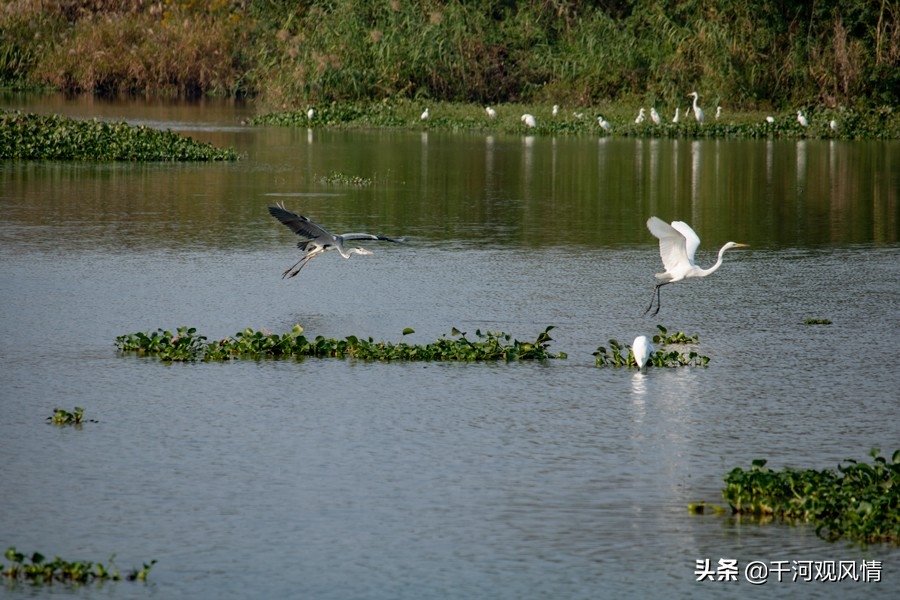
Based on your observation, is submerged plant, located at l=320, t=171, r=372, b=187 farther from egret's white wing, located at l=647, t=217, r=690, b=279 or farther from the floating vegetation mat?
the floating vegetation mat

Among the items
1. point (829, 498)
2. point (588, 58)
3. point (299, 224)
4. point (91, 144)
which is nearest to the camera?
point (829, 498)

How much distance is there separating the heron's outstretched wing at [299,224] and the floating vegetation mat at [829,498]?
15.4ft

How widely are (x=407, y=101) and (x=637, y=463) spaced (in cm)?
2712

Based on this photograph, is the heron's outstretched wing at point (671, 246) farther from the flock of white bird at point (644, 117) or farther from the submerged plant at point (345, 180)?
the flock of white bird at point (644, 117)

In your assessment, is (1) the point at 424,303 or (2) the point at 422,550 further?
(1) the point at 424,303

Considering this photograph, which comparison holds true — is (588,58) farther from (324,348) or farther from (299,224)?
(324,348)

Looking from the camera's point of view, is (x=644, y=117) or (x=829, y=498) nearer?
(x=829, y=498)

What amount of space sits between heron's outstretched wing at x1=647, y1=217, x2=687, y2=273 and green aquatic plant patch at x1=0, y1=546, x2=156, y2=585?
4.94m

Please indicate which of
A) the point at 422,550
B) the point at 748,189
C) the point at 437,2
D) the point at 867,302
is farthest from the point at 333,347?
the point at 437,2

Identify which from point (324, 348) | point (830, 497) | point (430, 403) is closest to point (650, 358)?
point (430, 403)

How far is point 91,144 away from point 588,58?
15924mm

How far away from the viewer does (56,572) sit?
209 inches

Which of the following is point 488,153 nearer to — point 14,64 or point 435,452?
point 435,452

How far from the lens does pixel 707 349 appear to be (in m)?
9.31
